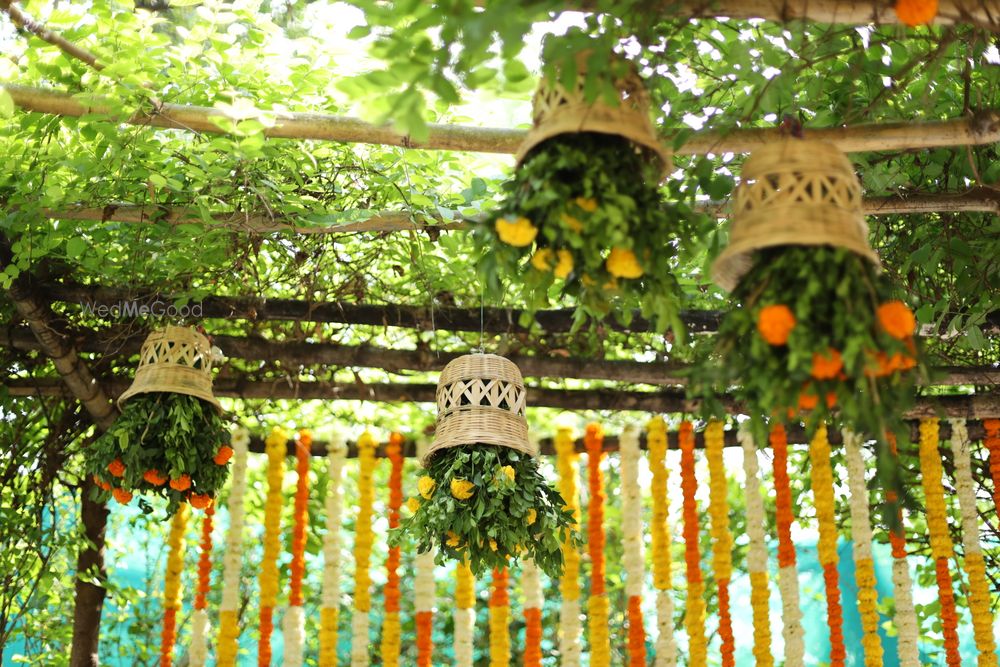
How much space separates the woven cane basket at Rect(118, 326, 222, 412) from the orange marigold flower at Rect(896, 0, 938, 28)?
187 cm

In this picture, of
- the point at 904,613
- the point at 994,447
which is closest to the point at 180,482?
the point at 904,613

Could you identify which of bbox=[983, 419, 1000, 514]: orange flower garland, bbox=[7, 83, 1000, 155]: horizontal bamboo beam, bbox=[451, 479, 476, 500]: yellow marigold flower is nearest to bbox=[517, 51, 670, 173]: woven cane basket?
bbox=[7, 83, 1000, 155]: horizontal bamboo beam

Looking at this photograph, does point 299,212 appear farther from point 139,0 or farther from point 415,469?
point 415,469

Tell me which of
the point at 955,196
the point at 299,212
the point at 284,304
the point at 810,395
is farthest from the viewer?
the point at 284,304

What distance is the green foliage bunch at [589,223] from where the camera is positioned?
154 cm

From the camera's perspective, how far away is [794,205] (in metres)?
1.50

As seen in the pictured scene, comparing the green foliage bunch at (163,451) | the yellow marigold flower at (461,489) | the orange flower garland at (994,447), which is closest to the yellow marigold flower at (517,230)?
the yellow marigold flower at (461,489)

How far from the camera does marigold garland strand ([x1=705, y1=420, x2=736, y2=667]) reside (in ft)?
10.2

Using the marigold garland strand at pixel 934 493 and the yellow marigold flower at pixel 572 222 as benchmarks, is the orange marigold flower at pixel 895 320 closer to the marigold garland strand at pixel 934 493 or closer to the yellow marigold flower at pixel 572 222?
the yellow marigold flower at pixel 572 222

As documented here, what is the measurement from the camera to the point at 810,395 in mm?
1439

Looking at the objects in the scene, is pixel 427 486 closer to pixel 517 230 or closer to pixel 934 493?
pixel 517 230

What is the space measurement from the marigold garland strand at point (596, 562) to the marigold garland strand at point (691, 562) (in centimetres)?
24

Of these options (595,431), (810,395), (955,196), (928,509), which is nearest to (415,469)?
(595,431)

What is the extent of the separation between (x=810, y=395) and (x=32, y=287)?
2.21m
